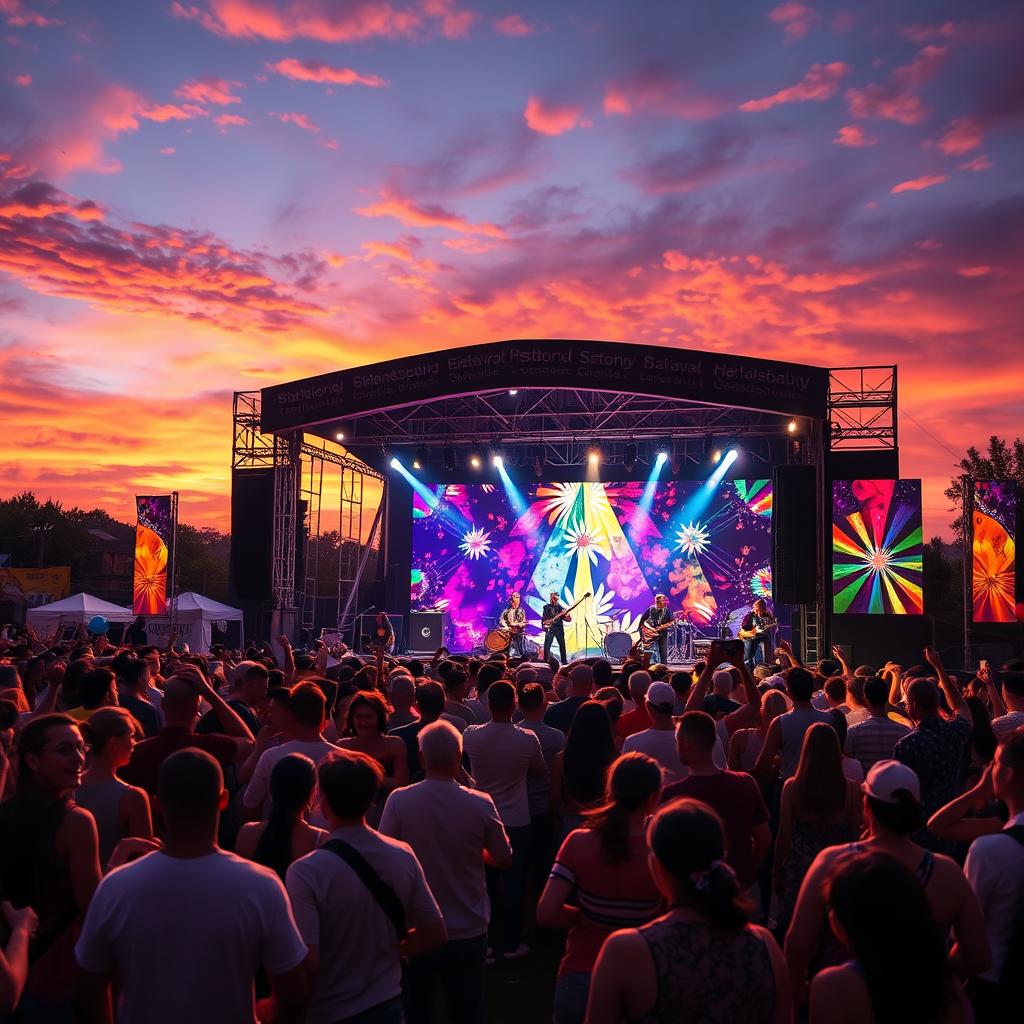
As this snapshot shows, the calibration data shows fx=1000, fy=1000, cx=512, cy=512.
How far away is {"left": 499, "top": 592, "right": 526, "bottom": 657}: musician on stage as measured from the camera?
81.9 ft

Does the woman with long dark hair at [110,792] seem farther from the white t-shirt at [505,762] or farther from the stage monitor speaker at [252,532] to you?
the stage monitor speaker at [252,532]

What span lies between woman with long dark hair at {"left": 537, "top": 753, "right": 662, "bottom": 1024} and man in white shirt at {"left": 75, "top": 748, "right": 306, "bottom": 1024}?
101cm

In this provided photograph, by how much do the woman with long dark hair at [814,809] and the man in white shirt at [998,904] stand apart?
2.83ft

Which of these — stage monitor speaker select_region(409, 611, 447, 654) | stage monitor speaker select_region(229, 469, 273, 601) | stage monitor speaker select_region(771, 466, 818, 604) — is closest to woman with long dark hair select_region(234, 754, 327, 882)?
stage monitor speaker select_region(771, 466, 818, 604)

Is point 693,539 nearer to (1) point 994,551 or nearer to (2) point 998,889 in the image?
(1) point 994,551

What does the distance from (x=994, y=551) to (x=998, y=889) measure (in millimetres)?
18639

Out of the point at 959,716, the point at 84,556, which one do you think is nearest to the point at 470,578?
the point at 959,716

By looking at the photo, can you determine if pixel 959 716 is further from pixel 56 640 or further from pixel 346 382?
pixel 346 382

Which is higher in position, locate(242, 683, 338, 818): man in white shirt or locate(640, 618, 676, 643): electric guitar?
locate(242, 683, 338, 818): man in white shirt

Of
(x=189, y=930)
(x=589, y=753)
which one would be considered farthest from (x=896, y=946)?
(x=589, y=753)

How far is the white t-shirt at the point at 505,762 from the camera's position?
5750mm

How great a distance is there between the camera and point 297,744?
4.50 metres

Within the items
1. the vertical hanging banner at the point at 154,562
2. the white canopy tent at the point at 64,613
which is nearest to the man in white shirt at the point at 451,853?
the vertical hanging banner at the point at 154,562

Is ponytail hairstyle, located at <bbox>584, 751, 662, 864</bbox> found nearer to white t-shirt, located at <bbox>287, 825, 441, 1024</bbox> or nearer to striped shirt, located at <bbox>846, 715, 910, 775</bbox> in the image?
white t-shirt, located at <bbox>287, 825, 441, 1024</bbox>
